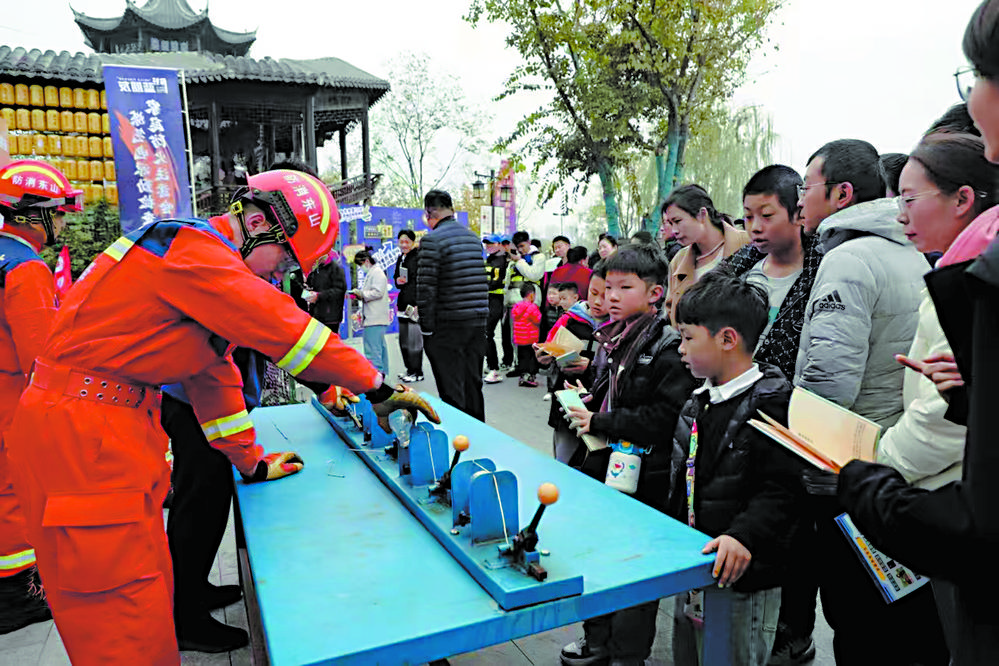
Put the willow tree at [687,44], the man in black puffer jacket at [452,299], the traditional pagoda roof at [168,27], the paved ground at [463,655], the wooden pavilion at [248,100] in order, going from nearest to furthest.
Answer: the paved ground at [463,655], the man in black puffer jacket at [452,299], the wooden pavilion at [248,100], the willow tree at [687,44], the traditional pagoda roof at [168,27]

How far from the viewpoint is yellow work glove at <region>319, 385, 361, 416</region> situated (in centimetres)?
264

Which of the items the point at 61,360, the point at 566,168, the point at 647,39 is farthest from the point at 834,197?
the point at 566,168

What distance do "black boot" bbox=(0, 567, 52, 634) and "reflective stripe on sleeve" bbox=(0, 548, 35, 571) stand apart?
30 mm

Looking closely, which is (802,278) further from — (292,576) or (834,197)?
(292,576)

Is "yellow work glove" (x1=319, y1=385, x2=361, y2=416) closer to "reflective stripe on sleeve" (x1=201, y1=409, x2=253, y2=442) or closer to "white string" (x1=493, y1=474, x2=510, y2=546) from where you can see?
"reflective stripe on sleeve" (x1=201, y1=409, x2=253, y2=442)

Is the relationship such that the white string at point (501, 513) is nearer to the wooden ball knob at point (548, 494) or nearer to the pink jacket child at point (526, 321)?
the wooden ball knob at point (548, 494)

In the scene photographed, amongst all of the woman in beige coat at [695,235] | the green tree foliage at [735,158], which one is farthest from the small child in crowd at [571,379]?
the green tree foliage at [735,158]

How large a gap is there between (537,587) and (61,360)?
1.28 metres

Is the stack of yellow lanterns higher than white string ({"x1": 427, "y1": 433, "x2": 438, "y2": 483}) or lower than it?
higher

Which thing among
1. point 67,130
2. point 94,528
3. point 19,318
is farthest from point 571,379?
point 67,130

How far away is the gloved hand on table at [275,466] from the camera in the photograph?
6.56ft

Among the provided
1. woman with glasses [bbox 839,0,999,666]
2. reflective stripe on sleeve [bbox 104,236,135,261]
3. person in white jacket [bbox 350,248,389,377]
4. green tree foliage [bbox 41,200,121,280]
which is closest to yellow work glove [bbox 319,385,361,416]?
reflective stripe on sleeve [bbox 104,236,135,261]

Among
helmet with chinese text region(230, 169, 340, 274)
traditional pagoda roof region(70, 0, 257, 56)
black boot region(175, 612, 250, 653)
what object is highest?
traditional pagoda roof region(70, 0, 257, 56)

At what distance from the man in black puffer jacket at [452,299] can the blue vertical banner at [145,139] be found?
4.06 metres
